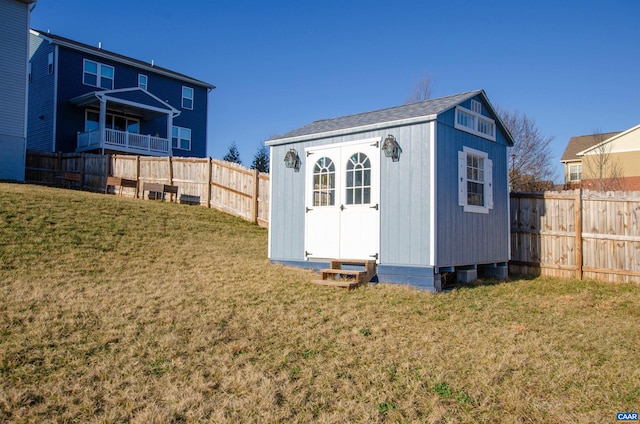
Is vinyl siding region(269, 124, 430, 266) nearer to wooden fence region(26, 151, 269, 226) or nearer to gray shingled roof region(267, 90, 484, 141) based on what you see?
gray shingled roof region(267, 90, 484, 141)

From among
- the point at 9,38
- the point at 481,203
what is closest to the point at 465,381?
Answer: the point at 481,203

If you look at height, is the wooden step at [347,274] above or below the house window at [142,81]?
below

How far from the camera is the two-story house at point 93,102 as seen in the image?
73.7 feet

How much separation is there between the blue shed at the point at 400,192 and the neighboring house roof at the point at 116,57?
17.8 metres

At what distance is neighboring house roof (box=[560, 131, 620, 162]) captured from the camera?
29.2 metres

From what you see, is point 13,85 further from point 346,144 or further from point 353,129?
point 353,129

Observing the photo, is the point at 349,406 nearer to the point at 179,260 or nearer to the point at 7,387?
the point at 7,387

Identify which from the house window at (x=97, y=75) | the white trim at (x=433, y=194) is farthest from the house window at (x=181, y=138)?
the white trim at (x=433, y=194)

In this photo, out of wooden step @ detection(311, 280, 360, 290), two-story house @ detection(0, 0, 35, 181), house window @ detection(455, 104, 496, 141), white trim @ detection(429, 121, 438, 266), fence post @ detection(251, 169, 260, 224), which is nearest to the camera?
wooden step @ detection(311, 280, 360, 290)

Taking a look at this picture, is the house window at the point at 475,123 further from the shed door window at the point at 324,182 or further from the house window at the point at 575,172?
the house window at the point at 575,172

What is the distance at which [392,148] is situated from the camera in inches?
328

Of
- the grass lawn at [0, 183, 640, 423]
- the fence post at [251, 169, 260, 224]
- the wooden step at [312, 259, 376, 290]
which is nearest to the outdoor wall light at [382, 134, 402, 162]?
the wooden step at [312, 259, 376, 290]

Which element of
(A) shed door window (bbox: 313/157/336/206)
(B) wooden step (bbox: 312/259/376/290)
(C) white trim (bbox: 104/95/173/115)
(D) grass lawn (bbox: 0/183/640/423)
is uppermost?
(C) white trim (bbox: 104/95/173/115)

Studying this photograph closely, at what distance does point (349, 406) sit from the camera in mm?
3877
